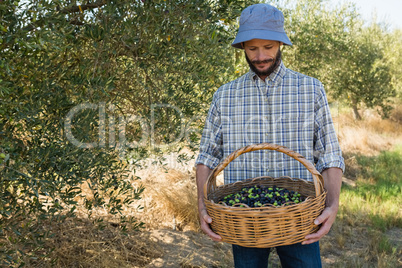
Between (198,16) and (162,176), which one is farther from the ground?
(198,16)

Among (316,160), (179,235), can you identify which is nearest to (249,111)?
(316,160)

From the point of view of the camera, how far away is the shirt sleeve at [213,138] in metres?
2.46

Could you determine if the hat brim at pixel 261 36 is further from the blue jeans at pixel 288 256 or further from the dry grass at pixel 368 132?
the dry grass at pixel 368 132

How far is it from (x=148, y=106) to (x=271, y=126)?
4.21 ft

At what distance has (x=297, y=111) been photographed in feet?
7.62

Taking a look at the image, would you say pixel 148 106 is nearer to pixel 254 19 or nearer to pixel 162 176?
pixel 254 19

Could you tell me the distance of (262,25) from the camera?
220 centimetres

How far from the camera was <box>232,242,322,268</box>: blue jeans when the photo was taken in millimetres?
2178

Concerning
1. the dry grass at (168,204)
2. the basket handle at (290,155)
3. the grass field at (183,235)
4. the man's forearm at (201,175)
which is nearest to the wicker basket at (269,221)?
the basket handle at (290,155)

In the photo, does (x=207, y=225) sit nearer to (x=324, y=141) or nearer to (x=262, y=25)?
(x=324, y=141)

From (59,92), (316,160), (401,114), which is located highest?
(59,92)

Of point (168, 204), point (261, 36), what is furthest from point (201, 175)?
point (168, 204)

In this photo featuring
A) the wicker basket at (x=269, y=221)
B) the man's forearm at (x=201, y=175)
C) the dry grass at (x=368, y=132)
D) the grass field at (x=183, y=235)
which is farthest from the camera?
the dry grass at (x=368, y=132)

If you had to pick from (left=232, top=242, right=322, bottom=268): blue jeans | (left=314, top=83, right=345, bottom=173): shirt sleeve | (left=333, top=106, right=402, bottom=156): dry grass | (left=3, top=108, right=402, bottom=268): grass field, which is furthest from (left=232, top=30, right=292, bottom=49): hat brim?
(left=333, top=106, right=402, bottom=156): dry grass
